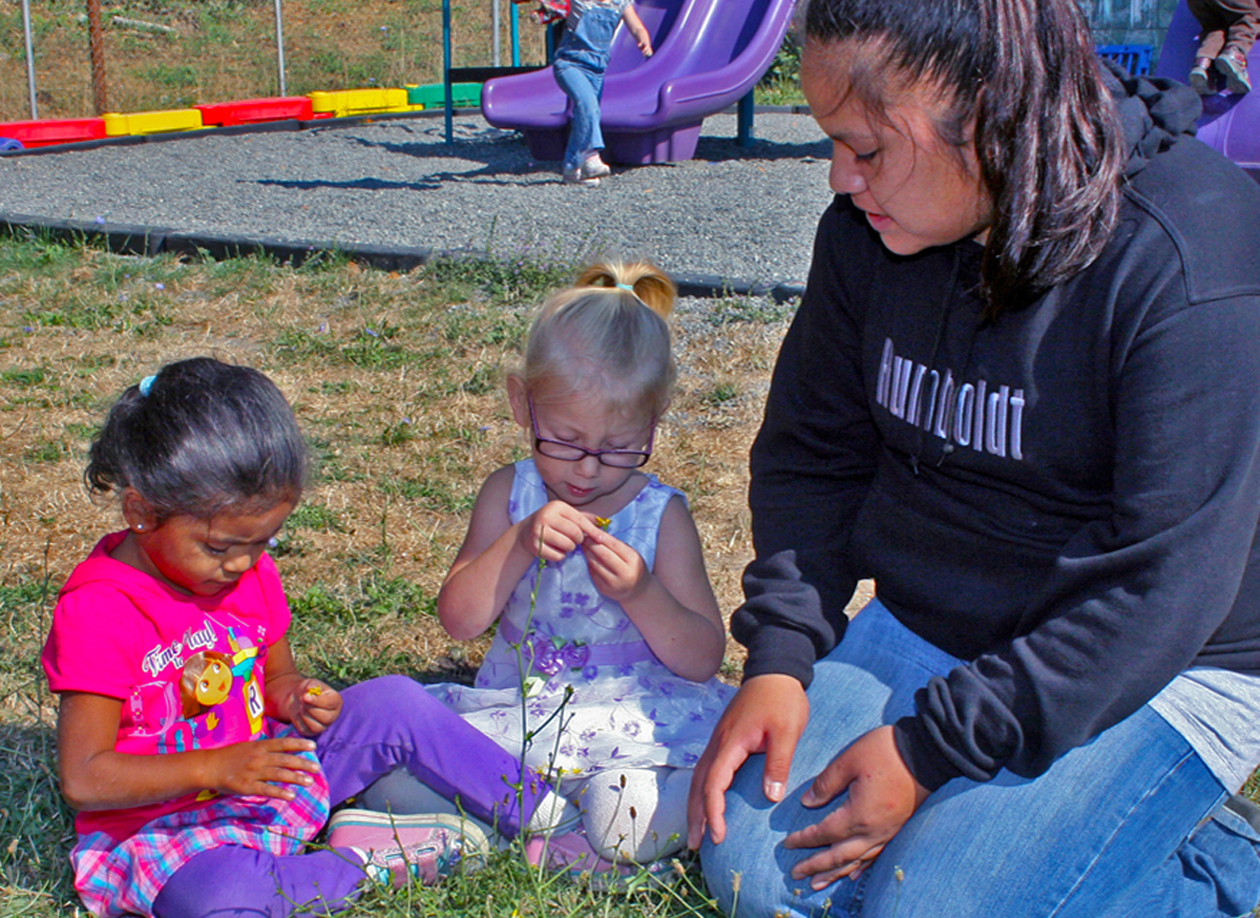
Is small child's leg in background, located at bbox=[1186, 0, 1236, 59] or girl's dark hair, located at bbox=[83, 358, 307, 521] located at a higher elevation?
small child's leg in background, located at bbox=[1186, 0, 1236, 59]

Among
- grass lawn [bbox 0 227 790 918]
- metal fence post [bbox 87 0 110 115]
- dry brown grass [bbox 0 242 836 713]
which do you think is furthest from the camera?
metal fence post [bbox 87 0 110 115]

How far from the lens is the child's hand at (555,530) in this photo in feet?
6.55

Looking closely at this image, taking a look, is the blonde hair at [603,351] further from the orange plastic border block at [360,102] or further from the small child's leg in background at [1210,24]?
the orange plastic border block at [360,102]

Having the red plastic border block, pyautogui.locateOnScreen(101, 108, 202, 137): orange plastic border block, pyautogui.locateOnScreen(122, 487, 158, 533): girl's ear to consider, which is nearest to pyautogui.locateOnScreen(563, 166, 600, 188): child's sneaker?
the red plastic border block

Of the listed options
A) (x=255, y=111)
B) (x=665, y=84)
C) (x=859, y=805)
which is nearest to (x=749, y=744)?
(x=859, y=805)

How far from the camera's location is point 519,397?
2.24 metres

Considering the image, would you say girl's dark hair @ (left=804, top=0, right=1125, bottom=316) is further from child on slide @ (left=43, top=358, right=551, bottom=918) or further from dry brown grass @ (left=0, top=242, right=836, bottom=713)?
dry brown grass @ (left=0, top=242, right=836, bottom=713)

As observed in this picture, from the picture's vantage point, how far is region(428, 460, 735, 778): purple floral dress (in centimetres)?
214

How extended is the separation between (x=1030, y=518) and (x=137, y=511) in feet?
4.33

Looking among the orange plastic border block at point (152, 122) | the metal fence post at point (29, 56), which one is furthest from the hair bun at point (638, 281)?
the orange plastic border block at point (152, 122)

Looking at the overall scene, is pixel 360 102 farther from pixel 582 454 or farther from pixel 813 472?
pixel 813 472

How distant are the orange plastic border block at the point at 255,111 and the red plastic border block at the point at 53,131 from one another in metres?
1.23

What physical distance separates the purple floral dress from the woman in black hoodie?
299 millimetres

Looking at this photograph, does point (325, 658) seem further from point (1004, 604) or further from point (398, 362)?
point (398, 362)
